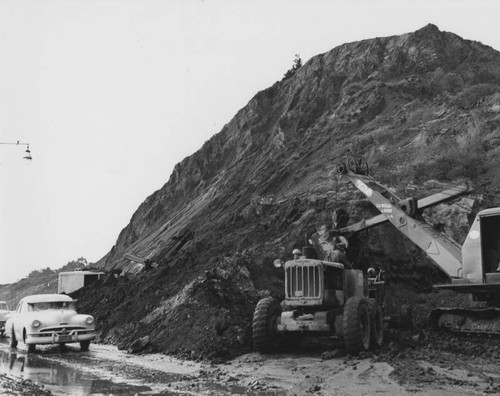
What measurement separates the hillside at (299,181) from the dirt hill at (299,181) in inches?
3.5

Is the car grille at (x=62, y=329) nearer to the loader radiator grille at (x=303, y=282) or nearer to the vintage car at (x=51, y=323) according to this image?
the vintage car at (x=51, y=323)

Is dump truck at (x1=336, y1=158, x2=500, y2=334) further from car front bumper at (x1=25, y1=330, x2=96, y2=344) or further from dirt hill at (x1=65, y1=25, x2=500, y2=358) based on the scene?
car front bumper at (x1=25, y1=330, x2=96, y2=344)

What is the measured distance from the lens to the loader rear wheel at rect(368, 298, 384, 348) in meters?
14.1

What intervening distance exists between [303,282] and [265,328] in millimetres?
1438

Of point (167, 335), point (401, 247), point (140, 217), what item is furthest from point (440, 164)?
point (140, 217)

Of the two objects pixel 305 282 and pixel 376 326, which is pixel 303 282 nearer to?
pixel 305 282

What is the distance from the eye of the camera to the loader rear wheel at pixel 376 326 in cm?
1408

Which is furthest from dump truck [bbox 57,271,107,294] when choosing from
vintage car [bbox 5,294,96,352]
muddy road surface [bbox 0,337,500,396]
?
muddy road surface [bbox 0,337,500,396]

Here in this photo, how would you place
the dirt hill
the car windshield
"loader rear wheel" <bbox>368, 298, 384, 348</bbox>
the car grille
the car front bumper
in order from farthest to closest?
the dirt hill → the car windshield → the car grille → the car front bumper → "loader rear wheel" <bbox>368, 298, 384, 348</bbox>

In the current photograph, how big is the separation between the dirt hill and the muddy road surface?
2093mm

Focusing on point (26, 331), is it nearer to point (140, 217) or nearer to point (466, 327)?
point (466, 327)

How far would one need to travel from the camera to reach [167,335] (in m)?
17.7

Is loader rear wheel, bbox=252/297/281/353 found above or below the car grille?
above

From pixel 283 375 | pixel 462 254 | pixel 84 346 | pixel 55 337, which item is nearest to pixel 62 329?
pixel 55 337
